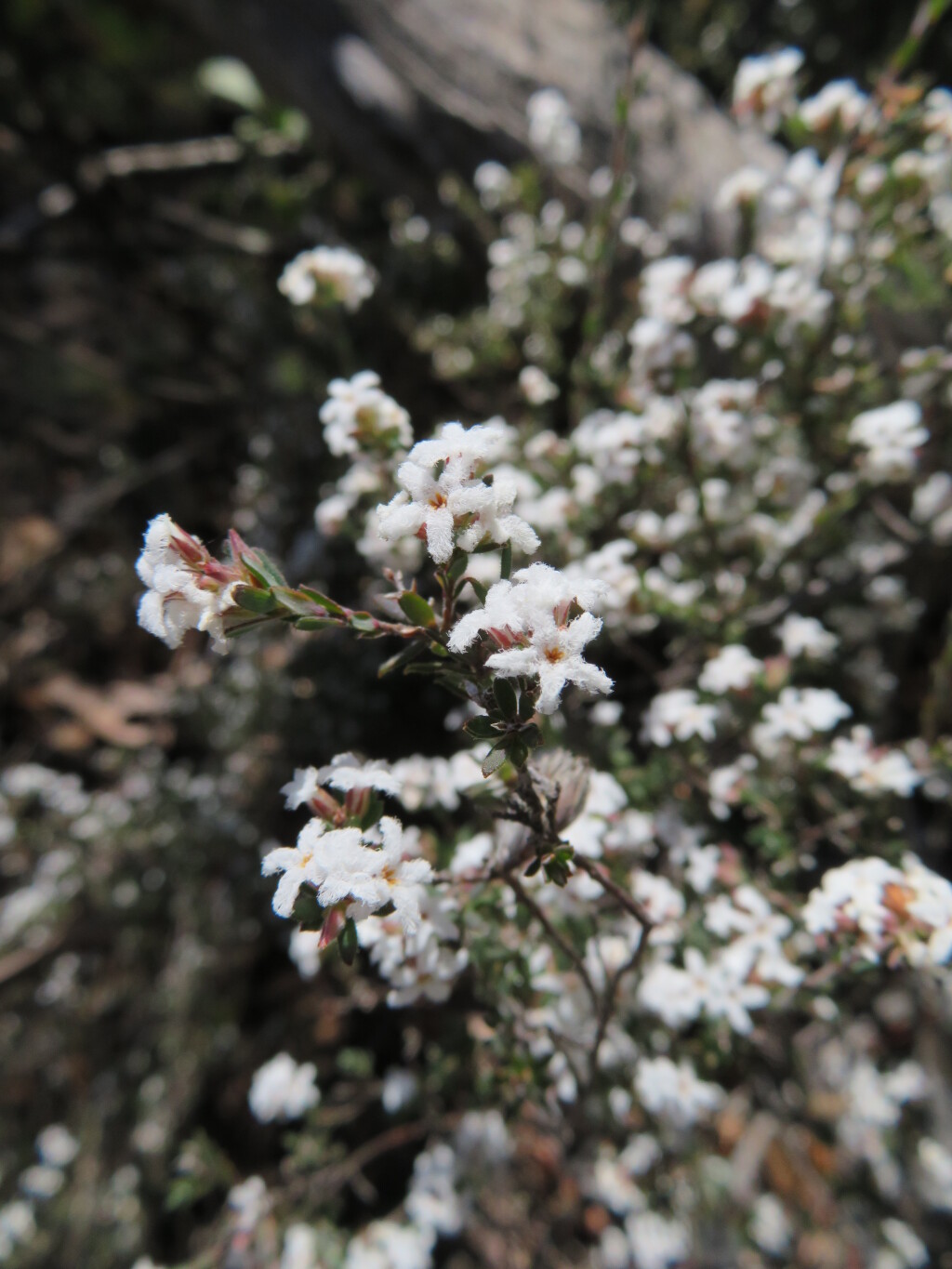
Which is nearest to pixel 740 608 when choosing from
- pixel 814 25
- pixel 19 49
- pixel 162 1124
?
pixel 162 1124

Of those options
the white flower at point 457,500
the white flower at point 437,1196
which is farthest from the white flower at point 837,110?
the white flower at point 437,1196

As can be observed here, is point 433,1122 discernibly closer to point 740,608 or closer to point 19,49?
point 740,608

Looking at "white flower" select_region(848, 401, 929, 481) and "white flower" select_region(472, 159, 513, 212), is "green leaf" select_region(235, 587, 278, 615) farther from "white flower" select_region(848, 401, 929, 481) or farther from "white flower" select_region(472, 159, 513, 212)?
"white flower" select_region(472, 159, 513, 212)

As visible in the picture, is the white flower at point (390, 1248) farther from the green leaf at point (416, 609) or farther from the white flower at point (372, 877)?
the green leaf at point (416, 609)

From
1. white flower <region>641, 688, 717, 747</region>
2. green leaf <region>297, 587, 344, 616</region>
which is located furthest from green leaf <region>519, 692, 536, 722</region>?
white flower <region>641, 688, 717, 747</region>

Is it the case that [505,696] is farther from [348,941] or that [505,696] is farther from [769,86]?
[769,86]

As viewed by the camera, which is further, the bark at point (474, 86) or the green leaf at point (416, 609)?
the bark at point (474, 86)
